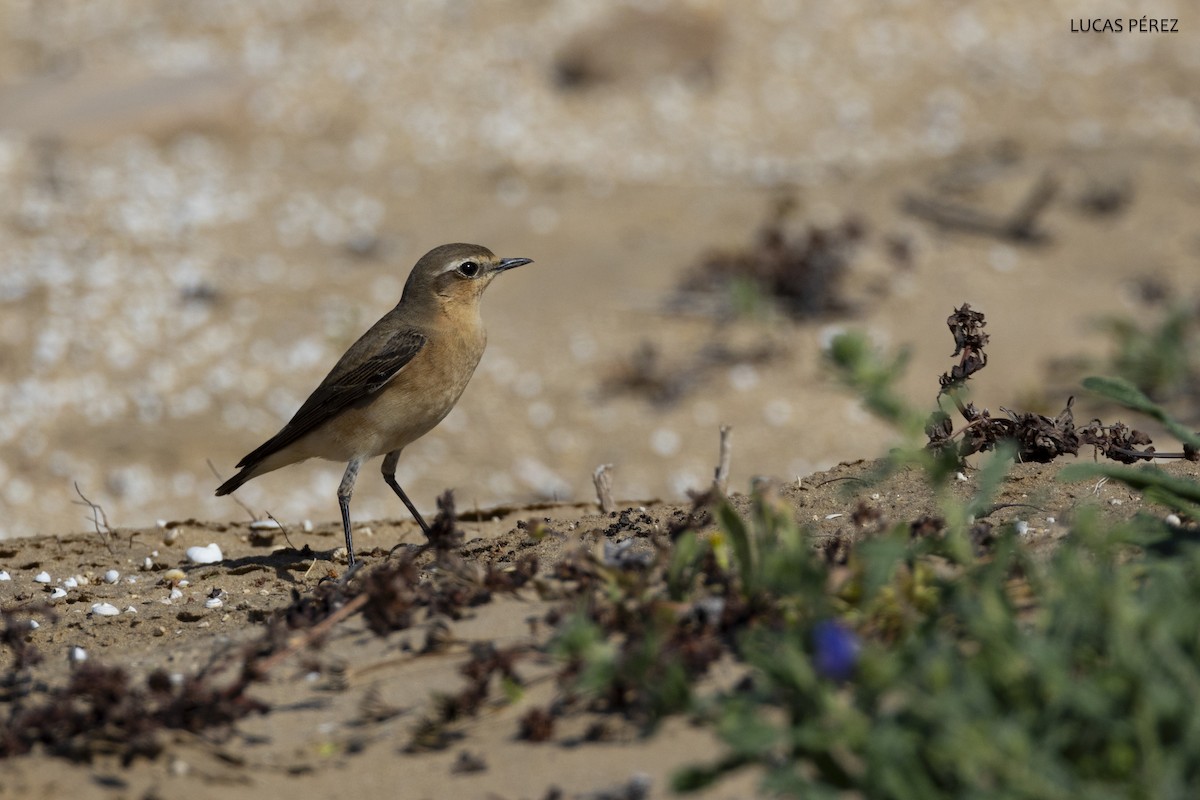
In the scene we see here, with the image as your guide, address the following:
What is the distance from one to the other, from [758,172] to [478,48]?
14.9ft

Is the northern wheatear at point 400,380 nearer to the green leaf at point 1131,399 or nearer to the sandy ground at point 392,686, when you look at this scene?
the sandy ground at point 392,686

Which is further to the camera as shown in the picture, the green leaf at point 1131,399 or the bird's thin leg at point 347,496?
the bird's thin leg at point 347,496

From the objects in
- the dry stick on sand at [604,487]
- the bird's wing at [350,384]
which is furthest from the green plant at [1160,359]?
the bird's wing at [350,384]

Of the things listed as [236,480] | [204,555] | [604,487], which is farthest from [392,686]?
[236,480]

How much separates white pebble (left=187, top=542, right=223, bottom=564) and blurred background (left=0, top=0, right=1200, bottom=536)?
350 cm

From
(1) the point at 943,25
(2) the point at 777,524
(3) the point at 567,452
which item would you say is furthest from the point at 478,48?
(2) the point at 777,524

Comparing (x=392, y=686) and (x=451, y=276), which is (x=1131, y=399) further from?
(x=451, y=276)

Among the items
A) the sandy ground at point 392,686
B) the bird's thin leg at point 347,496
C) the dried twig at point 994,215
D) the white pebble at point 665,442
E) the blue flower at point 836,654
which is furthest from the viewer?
the dried twig at point 994,215

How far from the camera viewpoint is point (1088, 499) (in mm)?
5320

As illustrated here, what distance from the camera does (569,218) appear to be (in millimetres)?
14812

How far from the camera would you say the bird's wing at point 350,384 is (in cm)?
747

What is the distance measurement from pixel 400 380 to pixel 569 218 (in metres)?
7.63

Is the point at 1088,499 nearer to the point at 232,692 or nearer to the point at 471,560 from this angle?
the point at 471,560

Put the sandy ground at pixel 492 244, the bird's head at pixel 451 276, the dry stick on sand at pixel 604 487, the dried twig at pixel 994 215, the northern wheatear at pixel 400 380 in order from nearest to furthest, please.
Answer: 1. the sandy ground at pixel 492 244
2. the dry stick on sand at pixel 604 487
3. the northern wheatear at pixel 400 380
4. the bird's head at pixel 451 276
5. the dried twig at pixel 994 215
